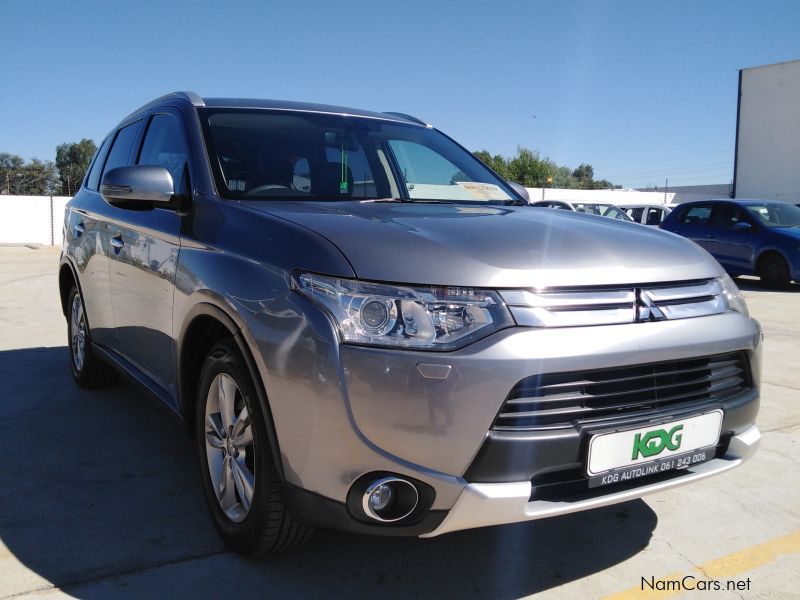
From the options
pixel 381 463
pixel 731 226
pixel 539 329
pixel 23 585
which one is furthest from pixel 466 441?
pixel 731 226

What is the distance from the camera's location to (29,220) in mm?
22906

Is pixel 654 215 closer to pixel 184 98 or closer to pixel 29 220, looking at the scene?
pixel 184 98

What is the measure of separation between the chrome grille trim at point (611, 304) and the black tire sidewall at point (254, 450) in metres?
0.86

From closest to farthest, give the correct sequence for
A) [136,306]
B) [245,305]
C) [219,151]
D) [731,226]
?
[245,305] → [219,151] → [136,306] → [731,226]

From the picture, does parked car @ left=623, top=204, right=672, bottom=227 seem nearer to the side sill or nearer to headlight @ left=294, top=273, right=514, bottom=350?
the side sill

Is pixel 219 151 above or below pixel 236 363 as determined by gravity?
above

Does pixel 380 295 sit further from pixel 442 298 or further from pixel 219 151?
pixel 219 151

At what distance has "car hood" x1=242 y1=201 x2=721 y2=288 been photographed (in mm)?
2121

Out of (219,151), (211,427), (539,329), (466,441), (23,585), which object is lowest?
(23,585)

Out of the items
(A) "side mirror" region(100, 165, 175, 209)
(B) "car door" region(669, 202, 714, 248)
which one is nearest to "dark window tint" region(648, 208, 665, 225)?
(B) "car door" region(669, 202, 714, 248)

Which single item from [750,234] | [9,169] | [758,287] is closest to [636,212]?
[750,234]

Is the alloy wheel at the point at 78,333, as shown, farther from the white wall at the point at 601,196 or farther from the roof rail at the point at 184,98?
the white wall at the point at 601,196

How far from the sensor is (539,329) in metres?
2.07

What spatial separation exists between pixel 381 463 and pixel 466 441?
24 centimetres
